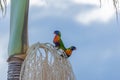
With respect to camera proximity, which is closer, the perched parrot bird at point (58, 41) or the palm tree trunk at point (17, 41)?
the palm tree trunk at point (17, 41)

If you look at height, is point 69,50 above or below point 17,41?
below

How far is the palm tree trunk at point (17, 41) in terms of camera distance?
3.91m

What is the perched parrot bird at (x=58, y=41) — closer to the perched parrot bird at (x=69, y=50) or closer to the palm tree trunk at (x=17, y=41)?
the perched parrot bird at (x=69, y=50)

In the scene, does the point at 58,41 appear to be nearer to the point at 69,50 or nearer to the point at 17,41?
the point at 69,50

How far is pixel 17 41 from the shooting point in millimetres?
3930

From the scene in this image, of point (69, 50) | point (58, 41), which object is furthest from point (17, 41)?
point (69, 50)

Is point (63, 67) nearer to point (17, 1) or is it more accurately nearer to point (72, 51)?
point (72, 51)

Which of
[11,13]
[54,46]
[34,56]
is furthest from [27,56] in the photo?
[11,13]

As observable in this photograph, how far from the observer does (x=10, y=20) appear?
4.08m

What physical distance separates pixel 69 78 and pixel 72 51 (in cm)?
39

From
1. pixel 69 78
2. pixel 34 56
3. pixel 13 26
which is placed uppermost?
pixel 13 26

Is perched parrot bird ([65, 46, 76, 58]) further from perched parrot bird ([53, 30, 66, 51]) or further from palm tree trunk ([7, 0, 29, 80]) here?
palm tree trunk ([7, 0, 29, 80])

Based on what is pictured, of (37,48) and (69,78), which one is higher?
(37,48)

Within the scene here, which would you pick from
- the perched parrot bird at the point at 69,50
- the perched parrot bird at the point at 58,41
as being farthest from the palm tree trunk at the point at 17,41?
the perched parrot bird at the point at 69,50
